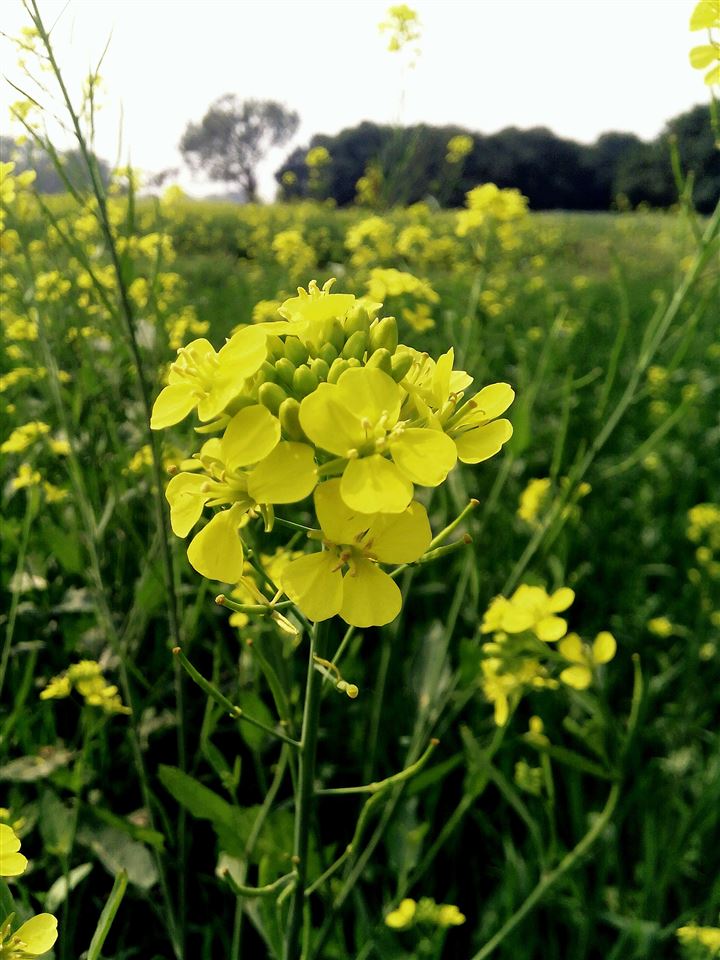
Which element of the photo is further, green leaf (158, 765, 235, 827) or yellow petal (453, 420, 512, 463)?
green leaf (158, 765, 235, 827)

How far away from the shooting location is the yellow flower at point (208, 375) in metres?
0.66

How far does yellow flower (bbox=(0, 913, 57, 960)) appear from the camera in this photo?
665mm

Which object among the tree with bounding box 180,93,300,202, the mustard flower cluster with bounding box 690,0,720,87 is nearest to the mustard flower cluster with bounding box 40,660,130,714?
the mustard flower cluster with bounding box 690,0,720,87

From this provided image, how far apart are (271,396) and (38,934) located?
556 millimetres

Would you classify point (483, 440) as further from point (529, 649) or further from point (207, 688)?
point (529, 649)

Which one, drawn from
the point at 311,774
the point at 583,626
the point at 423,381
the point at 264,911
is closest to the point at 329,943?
the point at 264,911

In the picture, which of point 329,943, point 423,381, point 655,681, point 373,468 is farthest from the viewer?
point 655,681

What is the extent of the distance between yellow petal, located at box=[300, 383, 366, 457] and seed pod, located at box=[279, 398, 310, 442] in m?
0.03

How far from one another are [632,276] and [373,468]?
418 inches

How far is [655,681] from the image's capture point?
213 cm

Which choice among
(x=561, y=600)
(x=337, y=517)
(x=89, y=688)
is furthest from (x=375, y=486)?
(x=89, y=688)

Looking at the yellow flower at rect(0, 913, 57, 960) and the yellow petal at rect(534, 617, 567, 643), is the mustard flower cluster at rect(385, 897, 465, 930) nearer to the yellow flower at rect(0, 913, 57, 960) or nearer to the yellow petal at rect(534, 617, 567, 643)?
the yellow petal at rect(534, 617, 567, 643)

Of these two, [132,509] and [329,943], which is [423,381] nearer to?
[329,943]

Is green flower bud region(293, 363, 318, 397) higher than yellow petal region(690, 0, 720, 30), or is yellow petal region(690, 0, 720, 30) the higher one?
yellow petal region(690, 0, 720, 30)
